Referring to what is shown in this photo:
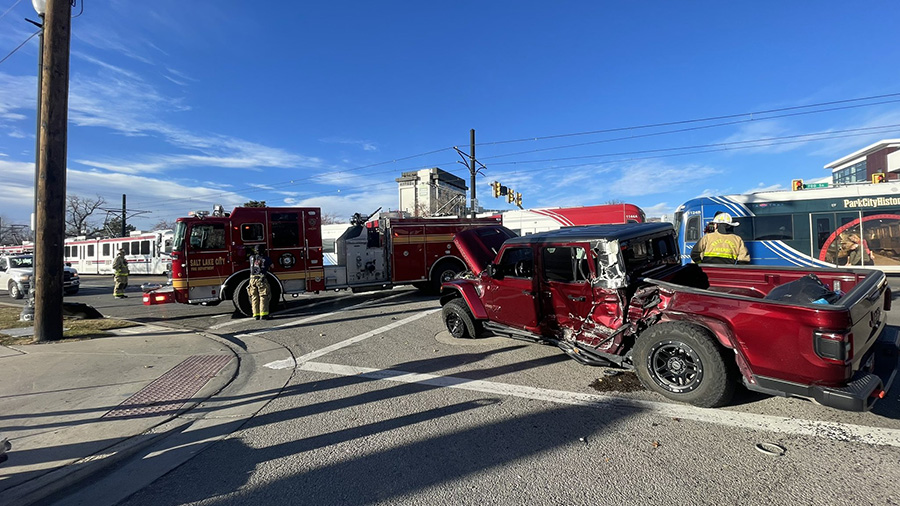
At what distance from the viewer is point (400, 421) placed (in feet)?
12.7

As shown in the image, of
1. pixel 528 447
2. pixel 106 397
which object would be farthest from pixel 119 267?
pixel 528 447

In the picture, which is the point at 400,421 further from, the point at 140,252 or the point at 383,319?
the point at 140,252

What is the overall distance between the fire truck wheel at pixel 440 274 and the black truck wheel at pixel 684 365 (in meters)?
8.65

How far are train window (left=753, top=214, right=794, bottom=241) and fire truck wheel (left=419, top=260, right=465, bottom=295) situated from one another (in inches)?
378

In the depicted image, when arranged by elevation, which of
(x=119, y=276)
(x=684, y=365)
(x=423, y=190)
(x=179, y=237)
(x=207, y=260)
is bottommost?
(x=684, y=365)

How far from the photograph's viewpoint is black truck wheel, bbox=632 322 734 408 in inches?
142

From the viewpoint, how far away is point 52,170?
23.4ft

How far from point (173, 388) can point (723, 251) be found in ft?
25.2

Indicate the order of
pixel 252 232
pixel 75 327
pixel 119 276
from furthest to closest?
pixel 119 276, pixel 252 232, pixel 75 327

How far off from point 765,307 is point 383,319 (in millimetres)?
7075

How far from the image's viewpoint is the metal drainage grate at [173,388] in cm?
431

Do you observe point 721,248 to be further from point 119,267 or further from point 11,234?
point 11,234

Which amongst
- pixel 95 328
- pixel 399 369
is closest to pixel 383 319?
pixel 399 369

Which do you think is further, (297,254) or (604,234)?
(297,254)
